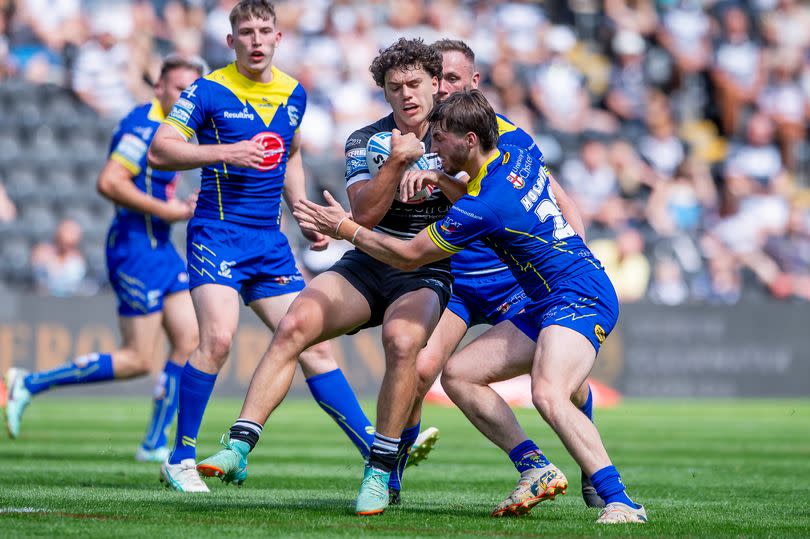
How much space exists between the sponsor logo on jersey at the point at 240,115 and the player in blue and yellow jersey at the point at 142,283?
185cm

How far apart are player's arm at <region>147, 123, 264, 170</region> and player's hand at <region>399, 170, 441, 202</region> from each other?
3.64 ft

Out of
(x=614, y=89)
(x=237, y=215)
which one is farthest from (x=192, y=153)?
(x=614, y=89)

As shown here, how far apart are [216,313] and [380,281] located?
1.15 metres

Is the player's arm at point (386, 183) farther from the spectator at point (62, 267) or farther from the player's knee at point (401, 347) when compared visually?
the spectator at point (62, 267)

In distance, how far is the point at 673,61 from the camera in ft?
74.8

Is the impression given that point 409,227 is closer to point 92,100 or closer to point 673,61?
point 92,100

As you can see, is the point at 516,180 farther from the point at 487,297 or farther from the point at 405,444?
the point at 405,444

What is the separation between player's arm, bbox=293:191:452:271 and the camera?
6.37 metres

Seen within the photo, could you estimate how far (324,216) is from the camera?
6.47m

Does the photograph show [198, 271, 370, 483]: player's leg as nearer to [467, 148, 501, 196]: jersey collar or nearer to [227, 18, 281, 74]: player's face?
[467, 148, 501, 196]: jersey collar

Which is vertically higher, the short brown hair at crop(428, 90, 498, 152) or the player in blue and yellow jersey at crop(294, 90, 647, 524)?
the short brown hair at crop(428, 90, 498, 152)

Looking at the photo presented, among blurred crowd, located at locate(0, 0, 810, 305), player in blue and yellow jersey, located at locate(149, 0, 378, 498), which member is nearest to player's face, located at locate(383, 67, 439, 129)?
player in blue and yellow jersey, located at locate(149, 0, 378, 498)

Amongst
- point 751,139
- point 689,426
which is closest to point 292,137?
point 689,426

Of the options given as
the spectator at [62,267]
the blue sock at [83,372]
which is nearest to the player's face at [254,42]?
the blue sock at [83,372]
